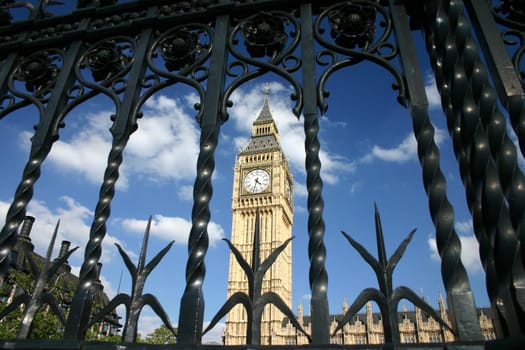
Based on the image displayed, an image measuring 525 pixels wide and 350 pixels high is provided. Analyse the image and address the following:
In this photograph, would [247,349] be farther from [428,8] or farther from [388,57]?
[428,8]

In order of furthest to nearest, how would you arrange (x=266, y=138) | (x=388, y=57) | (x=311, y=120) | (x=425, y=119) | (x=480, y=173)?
(x=266, y=138) → (x=388, y=57) → (x=311, y=120) → (x=425, y=119) → (x=480, y=173)

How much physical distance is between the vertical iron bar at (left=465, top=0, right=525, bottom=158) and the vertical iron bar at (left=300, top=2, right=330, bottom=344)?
3.15 ft

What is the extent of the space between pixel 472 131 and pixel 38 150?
8.31ft

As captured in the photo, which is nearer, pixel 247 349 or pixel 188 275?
pixel 247 349

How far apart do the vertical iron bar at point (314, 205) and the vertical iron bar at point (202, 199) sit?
0.54 m

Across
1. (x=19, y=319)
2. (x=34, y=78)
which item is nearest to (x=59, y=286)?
(x=19, y=319)

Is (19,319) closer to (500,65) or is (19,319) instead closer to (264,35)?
(264,35)

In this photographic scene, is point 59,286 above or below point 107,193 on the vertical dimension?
above

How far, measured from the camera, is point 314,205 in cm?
198

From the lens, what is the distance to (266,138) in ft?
164

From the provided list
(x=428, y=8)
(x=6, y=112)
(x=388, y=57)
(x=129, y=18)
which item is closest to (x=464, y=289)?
(x=388, y=57)

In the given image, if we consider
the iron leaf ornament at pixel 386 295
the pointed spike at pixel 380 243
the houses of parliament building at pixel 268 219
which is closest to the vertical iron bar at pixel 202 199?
the iron leaf ornament at pixel 386 295

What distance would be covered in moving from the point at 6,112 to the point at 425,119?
287 centimetres

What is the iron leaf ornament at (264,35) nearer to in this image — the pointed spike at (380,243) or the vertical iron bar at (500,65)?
the vertical iron bar at (500,65)
